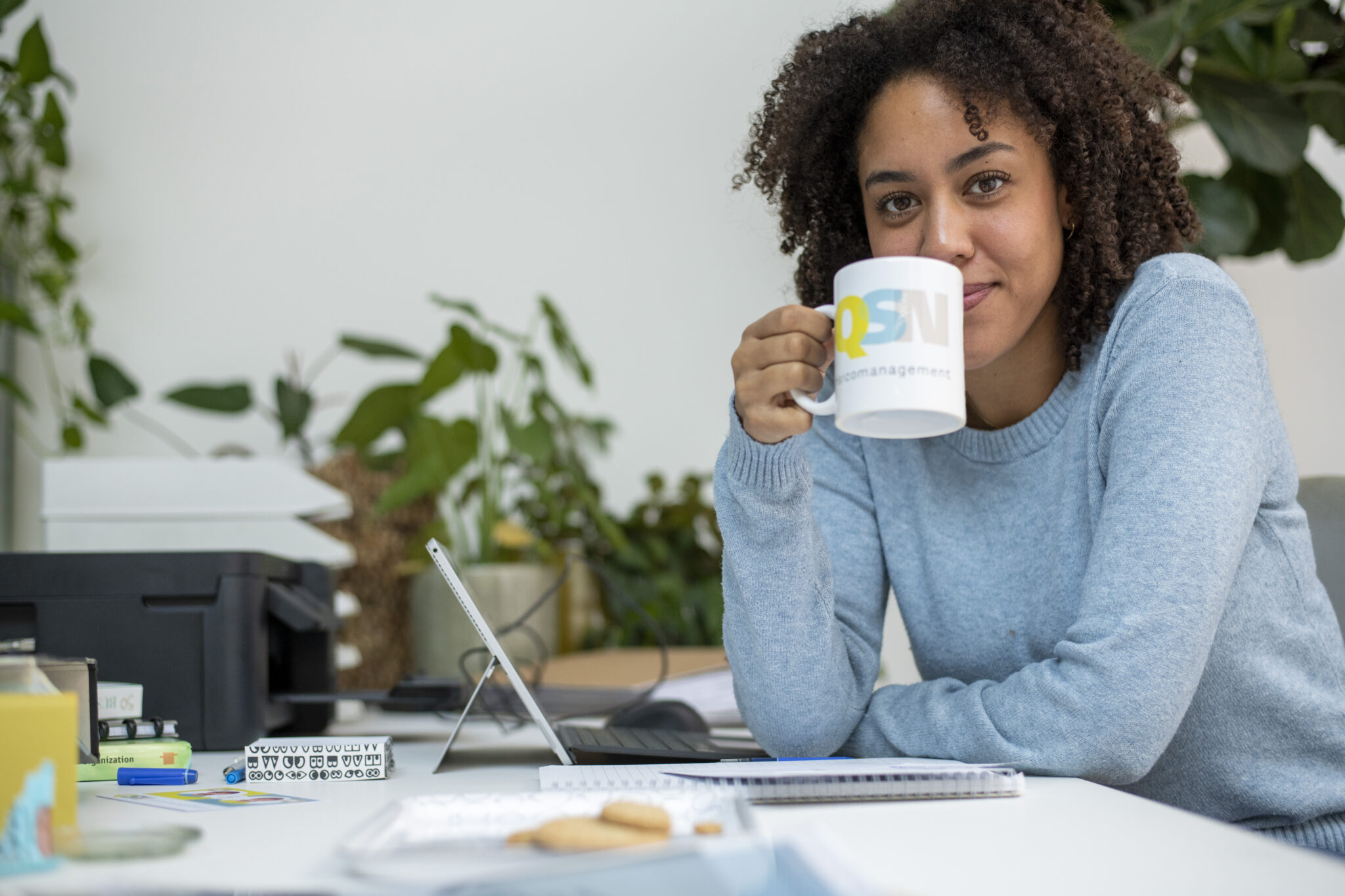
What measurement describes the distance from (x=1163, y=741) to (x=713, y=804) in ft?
1.36

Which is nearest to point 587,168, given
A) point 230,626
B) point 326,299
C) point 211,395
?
point 326,299

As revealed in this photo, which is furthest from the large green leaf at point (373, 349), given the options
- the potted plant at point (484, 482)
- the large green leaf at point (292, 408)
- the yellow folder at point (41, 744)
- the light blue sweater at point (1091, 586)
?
the yellow folder at point (41, 744)

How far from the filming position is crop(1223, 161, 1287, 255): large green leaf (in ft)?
5.45

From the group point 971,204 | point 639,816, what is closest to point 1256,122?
point 971,204

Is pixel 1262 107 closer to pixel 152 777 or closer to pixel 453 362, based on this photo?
pixel 453 362

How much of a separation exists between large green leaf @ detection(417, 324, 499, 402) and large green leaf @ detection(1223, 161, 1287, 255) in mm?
1248

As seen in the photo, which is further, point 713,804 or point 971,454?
point 971,454

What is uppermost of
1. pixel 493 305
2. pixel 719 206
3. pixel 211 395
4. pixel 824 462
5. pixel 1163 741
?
pixel 719 206

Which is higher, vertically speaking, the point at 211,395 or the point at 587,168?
the point at 587,168

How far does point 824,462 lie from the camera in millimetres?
1065

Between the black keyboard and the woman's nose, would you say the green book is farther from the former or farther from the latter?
the woman's nose

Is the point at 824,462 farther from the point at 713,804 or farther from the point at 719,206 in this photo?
the point at 719,206

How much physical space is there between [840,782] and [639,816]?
0.17 metres

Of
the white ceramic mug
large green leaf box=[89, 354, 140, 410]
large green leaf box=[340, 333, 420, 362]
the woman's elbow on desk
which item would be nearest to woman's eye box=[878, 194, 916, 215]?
the white ceramic mug
